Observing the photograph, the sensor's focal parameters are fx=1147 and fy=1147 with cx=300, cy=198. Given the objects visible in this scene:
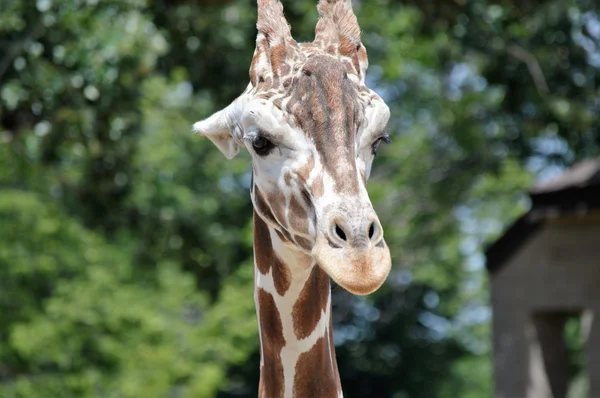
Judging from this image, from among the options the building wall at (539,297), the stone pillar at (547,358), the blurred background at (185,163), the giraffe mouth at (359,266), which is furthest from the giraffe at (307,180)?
the stone pillar at (547,358)

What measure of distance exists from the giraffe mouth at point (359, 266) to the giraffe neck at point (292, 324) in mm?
532

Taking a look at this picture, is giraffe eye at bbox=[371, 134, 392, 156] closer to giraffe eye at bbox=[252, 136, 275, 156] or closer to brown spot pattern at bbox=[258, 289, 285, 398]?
giraffe eye at bbox=[252, 136, 275, 156]

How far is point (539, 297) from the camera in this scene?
1335 centimetres

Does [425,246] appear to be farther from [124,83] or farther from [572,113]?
[124,83]

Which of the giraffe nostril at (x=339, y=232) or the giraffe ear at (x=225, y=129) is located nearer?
the giraffe nostril at (x=339, y=232)

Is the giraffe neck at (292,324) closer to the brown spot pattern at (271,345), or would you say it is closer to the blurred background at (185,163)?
the brown spot pattern at (271,345)

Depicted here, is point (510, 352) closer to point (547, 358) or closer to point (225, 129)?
point (547, 358)

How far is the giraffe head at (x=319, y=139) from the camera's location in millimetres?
2967

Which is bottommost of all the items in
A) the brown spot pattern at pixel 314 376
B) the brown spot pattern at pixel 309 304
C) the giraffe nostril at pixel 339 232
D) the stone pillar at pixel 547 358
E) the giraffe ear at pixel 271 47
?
the stone pillar at pixel 547 358

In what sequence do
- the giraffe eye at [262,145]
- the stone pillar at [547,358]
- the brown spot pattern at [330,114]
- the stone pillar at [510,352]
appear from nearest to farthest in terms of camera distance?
1. the brown spot pattern at [330,114]
2. the giraffe eye at [262,145]
3. the stone pillar at [547,358]
4. the stone pillar at [510,352]

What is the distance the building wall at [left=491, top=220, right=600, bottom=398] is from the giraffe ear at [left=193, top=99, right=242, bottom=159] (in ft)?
30.7

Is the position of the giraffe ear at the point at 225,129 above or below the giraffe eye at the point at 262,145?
above

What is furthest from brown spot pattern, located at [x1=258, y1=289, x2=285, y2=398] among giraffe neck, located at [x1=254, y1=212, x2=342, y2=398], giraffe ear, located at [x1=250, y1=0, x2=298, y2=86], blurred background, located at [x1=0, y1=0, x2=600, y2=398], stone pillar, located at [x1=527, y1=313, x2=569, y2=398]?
stone pillar, located at [x1=527, y1=313, x2=569, y2=398]

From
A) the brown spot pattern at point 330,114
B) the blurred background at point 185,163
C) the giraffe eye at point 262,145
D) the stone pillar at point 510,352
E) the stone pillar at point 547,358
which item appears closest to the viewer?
the brown spot pattern at point 330,114
